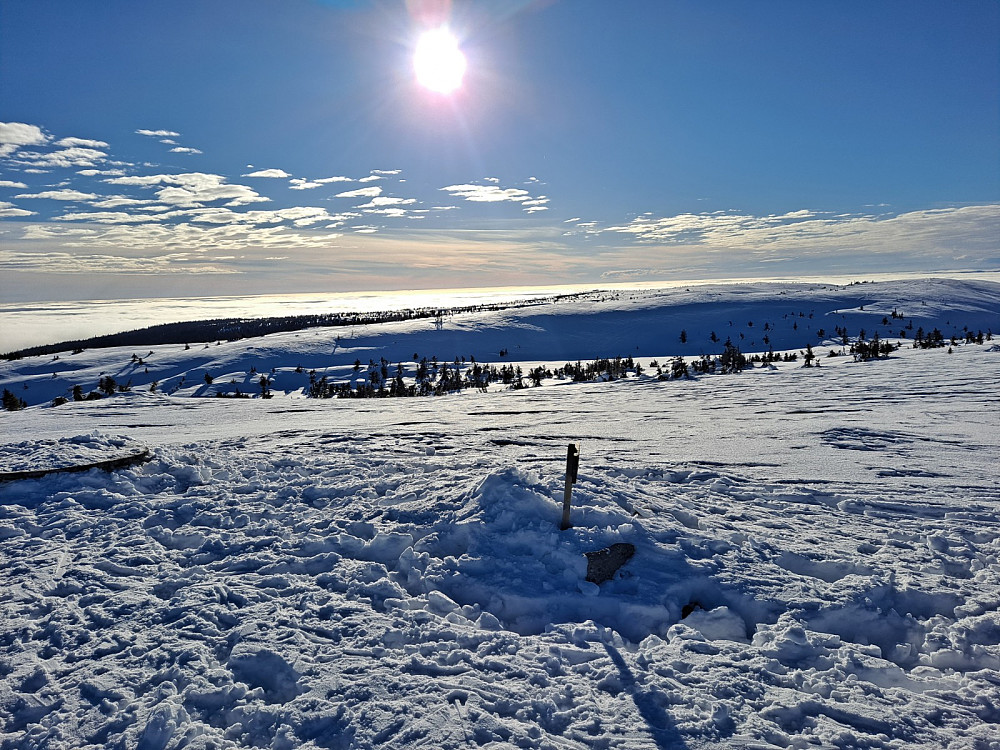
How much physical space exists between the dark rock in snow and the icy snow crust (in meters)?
0.13

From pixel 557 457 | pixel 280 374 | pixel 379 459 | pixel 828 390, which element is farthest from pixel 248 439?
pixel 280 374

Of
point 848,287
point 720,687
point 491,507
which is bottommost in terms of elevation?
point 720,687

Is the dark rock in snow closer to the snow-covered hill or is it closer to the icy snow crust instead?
the icy snow crust

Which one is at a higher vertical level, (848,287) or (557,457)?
(848,287)

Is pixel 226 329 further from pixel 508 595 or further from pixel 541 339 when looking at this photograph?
pixel 508 595

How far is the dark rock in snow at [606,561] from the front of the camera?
19.6ft

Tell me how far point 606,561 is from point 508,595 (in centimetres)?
122

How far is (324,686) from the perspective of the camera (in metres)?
4.38

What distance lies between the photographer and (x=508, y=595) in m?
5.67

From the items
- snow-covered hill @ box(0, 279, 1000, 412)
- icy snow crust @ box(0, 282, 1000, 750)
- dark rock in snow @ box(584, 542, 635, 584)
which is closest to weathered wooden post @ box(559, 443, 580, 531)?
icy snow crust @ box(0, 282, 1000, 750)

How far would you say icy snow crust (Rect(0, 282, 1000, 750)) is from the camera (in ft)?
13.3

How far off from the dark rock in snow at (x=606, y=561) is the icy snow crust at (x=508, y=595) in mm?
128

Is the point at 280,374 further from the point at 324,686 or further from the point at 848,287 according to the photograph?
the point at 848,287

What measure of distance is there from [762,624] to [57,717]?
19.8 feet
